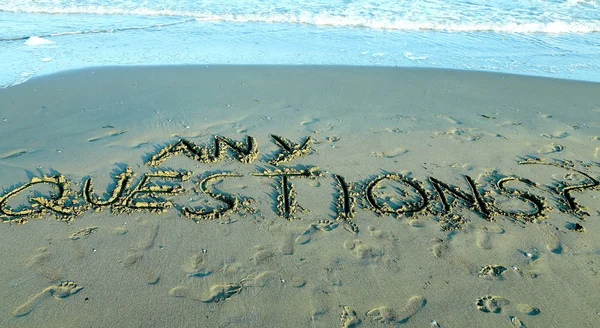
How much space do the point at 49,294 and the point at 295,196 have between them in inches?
74.0

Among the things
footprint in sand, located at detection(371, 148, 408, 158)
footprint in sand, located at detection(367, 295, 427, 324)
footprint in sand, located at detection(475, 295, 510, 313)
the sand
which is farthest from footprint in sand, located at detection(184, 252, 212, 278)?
footprint in sand, located at detection(371, 148, 408, 158)

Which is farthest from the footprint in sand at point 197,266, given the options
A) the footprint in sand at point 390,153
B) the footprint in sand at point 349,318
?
the footprint in sand at point 390,153

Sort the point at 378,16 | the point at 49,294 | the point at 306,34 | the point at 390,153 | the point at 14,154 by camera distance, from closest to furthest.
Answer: the point at 49,294 < the point at 14,154 < the point at 390,153 < the point at 306,34 < the point at 378,16

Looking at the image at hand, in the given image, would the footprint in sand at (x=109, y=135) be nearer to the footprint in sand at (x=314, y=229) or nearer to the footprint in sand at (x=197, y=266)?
the footprint in sand at (x=197, y=266)

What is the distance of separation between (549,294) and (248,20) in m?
8.34

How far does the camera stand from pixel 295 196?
3781mm

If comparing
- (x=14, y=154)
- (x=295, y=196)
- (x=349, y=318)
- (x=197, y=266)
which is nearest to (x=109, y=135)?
(x=14, y=154)

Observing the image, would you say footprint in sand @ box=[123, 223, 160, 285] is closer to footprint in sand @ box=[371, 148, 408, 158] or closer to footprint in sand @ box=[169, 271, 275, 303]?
footprint in sand @ box=[169, 271, 275, 303]

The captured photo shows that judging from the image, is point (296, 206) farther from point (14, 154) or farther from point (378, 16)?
point (378, 16)

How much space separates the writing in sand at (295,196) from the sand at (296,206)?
0.02m

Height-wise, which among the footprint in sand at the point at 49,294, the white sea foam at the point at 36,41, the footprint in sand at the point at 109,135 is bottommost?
the footprint in sand at the point at 49,294

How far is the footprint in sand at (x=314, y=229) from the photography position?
327 centimetres

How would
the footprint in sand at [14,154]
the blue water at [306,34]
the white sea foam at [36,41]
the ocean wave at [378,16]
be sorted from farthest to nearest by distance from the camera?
1. the ocean wave at [378,16]
2. the white sea foam at [36,41]
3. the blue water at [306,34]
4. the footprint in sand at [14,154]

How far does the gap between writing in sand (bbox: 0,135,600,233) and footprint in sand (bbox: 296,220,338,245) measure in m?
0.10
